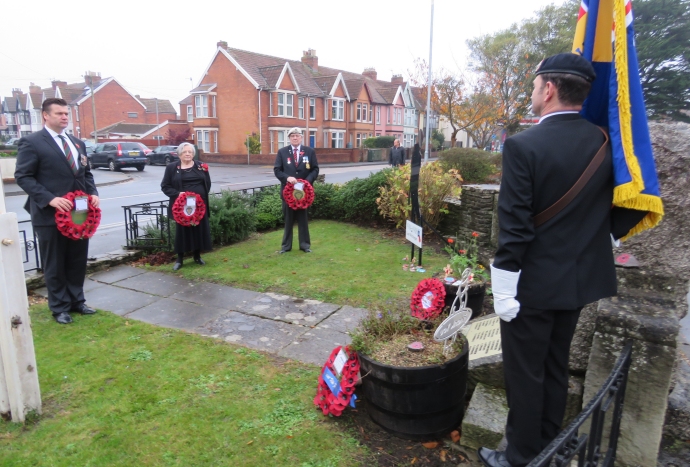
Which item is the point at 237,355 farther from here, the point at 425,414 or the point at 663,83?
the point at 663,83

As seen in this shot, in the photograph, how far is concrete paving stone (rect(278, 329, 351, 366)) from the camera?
412 centimetres

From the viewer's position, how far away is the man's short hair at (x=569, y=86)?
6.94 ft

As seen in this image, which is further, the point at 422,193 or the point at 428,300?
the point at 422,193

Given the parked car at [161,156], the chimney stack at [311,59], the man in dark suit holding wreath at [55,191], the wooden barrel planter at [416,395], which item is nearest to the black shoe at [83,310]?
the man in dark suit holding wreath at [55,191]

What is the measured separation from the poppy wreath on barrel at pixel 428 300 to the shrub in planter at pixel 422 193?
4.86 meters

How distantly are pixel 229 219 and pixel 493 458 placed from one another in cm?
691

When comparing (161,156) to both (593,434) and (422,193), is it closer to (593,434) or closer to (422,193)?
(422,193)

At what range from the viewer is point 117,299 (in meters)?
5.67

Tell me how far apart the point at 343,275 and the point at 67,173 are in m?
3.61

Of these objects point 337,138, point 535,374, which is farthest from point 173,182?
point 337,138

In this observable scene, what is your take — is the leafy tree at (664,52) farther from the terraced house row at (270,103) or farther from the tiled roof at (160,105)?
the tiled roof at (160,105)

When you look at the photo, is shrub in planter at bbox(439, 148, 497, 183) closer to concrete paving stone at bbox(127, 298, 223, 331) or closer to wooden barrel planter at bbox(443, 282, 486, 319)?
wooden barrel planter at bbox(443, 282, 486, 319)

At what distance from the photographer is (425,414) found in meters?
2.95

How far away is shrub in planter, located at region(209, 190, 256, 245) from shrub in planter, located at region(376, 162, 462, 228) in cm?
274
